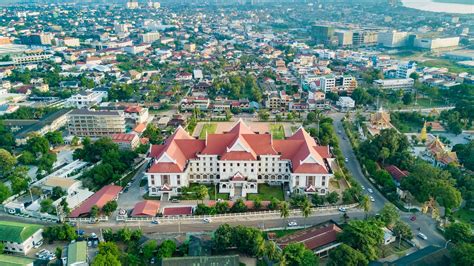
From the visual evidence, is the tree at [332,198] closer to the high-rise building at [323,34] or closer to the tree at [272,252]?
the tree at [272,252]

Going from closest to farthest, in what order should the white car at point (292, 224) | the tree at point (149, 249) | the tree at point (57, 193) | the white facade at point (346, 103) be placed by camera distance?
1. the tree at point (149, 249)
2. the white car at point (292, 224)
3. the tree at point (57, 193)
4. the white facade at point (346, 103)

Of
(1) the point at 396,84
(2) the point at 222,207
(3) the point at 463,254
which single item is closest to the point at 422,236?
(3) the point at 463,254

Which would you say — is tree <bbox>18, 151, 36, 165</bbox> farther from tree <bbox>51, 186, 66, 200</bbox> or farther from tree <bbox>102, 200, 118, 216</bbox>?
tree <bbox>102, 200, 118, 216</bbox>

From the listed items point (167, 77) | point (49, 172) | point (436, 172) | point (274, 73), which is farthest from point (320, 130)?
point (167, 77)

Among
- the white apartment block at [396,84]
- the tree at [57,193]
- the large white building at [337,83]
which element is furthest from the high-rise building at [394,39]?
the tree at [57,193]

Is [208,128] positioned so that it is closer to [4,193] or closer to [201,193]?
[201,193]

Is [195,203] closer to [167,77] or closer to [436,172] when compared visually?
[436,172]

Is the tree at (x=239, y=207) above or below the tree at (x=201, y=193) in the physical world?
below
